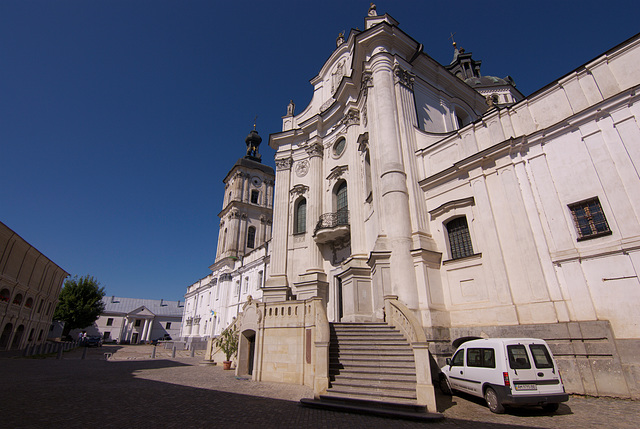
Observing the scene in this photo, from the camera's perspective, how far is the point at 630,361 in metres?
8.20

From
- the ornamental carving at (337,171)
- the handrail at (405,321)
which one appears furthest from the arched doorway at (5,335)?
the handrail at (405,321)

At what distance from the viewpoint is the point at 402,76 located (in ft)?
58.2

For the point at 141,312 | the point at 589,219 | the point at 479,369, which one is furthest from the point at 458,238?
the point at 141,312

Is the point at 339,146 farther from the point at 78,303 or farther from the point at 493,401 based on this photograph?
the point at 78,303

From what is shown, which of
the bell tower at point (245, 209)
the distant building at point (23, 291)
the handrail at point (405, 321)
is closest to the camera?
the handrail at point (405, 321)

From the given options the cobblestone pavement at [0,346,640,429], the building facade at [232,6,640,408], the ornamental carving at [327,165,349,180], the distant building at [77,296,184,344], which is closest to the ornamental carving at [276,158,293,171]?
the ornamental carving at [327,165,349,180]

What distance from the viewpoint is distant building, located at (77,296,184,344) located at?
61841 millimetres

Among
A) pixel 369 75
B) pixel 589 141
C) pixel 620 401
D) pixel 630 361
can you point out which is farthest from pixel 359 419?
pixel 369 75

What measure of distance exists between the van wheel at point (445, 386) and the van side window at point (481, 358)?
1370mm

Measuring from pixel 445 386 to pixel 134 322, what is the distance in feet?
234

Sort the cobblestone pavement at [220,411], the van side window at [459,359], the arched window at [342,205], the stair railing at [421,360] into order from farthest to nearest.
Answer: the arched window at [342,205] → the van side window at [459,359] → the stair railing at [421,360] → the cobblestone pavement at [220,411]

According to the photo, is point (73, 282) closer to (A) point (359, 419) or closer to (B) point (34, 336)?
(B) point (34, 336)

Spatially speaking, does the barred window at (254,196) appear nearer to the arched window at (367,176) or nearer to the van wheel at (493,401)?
the arched window at (367,176)

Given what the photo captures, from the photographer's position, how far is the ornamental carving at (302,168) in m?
24.6
